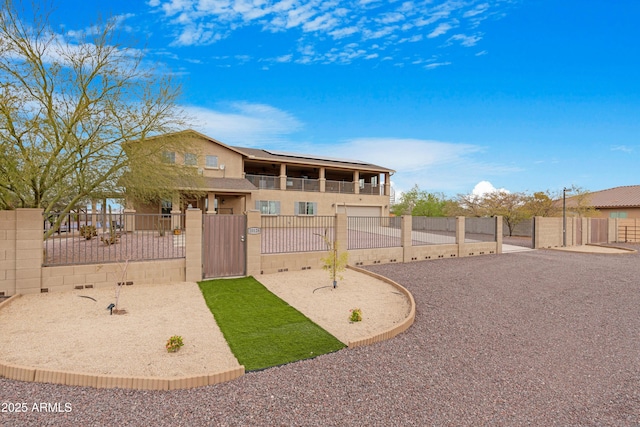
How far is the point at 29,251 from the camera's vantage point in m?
8.59

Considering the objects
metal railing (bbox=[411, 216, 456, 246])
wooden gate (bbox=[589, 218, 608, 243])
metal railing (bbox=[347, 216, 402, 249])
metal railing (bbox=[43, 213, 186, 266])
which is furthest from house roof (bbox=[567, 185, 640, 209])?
metal railing (bbox=[43, 213, 186, 266])

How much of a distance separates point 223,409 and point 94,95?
12360mm

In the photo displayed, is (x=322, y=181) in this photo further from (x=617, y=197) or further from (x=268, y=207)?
(x=617, y=197)

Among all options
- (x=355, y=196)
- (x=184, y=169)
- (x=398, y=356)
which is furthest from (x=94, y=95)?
(x=355, y=196)

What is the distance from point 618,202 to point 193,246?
1779 inches

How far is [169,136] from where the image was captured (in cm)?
1312

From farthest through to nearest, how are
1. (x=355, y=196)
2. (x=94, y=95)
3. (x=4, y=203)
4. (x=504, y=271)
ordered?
(x=355, y=196) < (x=504, y=271) < (x=94, y=95) < (x=4, y=203)

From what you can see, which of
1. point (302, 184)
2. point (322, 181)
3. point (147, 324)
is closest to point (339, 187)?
point (322, 181)

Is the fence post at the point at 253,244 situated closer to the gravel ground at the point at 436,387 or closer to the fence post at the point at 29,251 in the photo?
the fence post at the point at 29,251

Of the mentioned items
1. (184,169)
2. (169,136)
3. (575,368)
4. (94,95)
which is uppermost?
(94,95)

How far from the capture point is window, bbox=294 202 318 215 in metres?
28.9

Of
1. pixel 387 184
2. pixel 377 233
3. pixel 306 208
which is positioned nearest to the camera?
pixel 377 233

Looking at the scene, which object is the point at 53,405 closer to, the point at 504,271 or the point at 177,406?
the point at 177,406

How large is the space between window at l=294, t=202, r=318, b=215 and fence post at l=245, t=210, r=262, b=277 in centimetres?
1740
